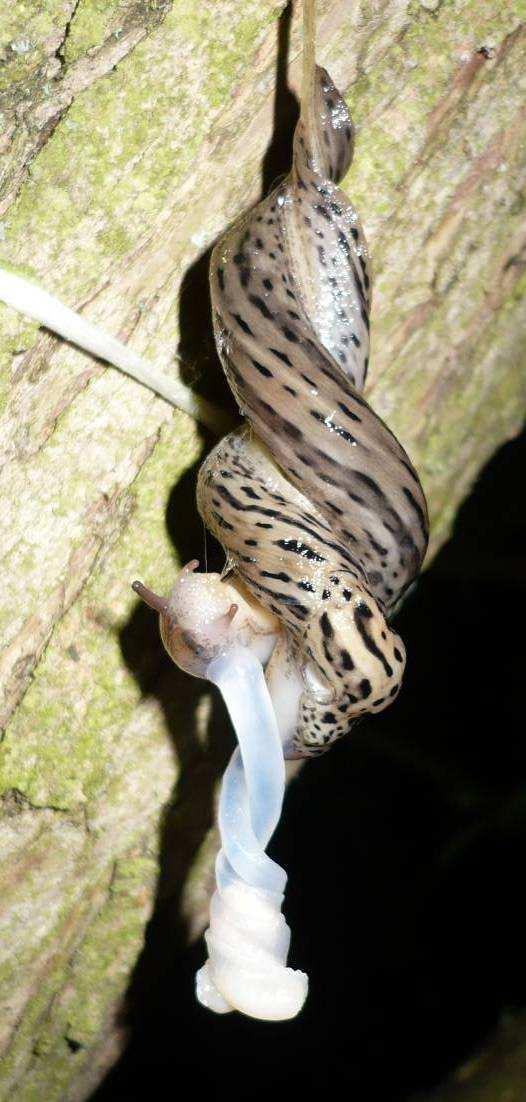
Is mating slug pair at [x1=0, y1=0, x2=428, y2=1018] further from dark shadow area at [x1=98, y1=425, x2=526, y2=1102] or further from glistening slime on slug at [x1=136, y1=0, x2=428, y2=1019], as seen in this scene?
dark shadow area at [x1=98, y1=425, x2=526, y2=1102]

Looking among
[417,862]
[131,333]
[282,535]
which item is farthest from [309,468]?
[417,862]

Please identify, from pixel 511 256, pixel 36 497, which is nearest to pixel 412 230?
pixel 511 256

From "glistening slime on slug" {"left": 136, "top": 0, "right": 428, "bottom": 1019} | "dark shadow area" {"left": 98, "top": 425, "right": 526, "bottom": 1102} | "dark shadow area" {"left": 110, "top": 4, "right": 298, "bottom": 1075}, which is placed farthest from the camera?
"dark shadow area" {"left": 98, "top": 425, "right": 526, "bottom": 1102}

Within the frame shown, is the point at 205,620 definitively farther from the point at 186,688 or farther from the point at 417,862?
the point at 417,862

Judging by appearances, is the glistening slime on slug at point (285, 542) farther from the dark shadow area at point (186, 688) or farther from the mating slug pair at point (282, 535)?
the dark shadow area at point (186, 688)

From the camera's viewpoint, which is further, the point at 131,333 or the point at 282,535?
the point at 131,333

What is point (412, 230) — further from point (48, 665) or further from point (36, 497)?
point (48, 665)

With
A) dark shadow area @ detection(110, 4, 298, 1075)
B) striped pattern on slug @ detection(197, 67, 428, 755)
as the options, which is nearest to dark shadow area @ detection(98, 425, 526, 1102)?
dark shadow area @ detection(110, 4, 298, 1075)
